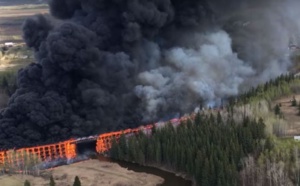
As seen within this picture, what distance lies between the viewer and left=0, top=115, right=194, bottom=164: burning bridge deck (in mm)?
65438

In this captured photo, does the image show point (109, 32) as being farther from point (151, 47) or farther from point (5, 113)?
point (5, 113)

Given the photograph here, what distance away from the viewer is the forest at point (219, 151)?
179 feet

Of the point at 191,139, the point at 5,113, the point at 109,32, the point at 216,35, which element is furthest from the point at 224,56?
A: the point at 5,113

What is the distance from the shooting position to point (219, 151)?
195 feet

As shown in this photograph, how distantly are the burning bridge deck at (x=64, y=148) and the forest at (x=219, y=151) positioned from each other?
2.53m

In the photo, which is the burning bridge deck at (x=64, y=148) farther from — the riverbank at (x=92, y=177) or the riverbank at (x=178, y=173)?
the riverbank at (x=178, y=173)

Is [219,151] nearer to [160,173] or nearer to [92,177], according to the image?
[160,173]

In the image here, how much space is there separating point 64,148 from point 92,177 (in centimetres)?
852

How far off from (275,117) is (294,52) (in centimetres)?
4888

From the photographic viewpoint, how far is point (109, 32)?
8350 centimetres

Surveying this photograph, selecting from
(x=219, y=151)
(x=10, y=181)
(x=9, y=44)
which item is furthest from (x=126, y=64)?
(x=9, y=44)

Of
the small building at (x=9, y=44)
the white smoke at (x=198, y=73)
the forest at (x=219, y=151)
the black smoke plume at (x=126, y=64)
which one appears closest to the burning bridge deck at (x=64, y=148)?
the black smoke plume at (x=126, y=64)

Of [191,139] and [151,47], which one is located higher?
[151,47]

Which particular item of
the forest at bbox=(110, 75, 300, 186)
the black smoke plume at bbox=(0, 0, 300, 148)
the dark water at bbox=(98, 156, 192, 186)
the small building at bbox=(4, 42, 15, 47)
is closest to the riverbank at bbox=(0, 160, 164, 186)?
the dark water at bbox=(98, 156, 192, 186)
